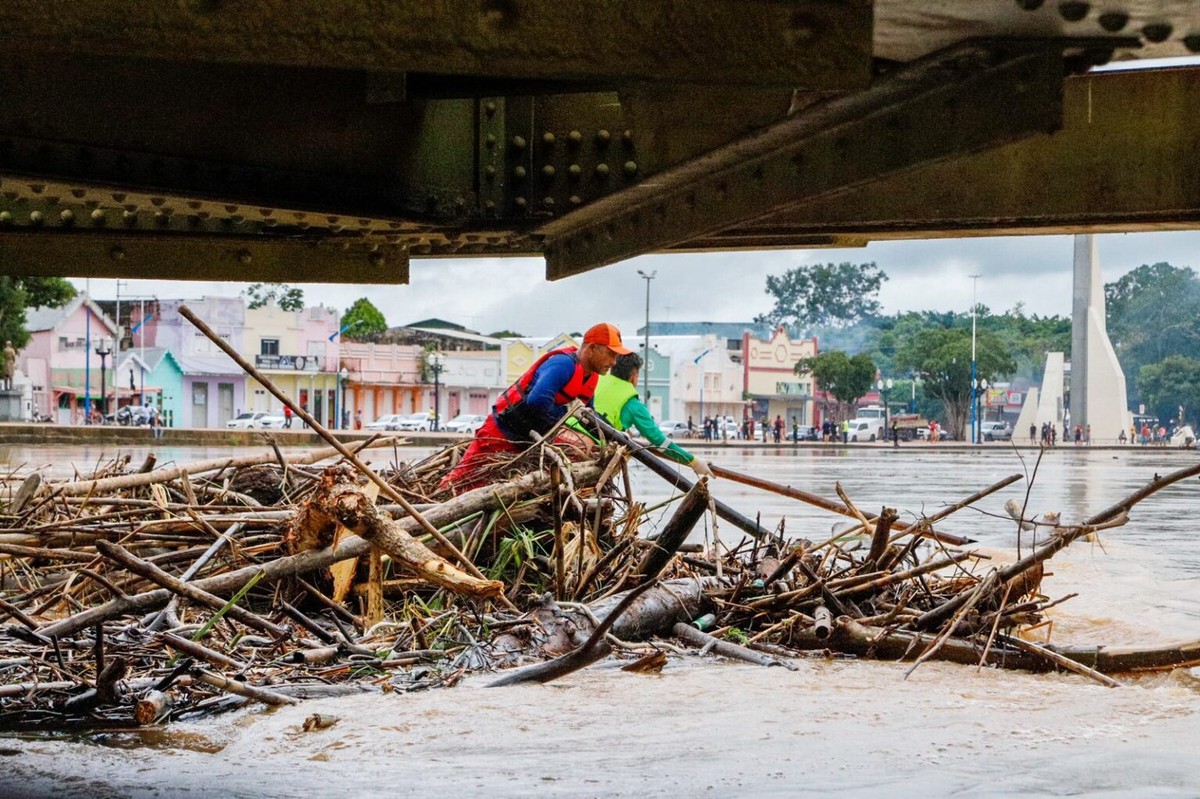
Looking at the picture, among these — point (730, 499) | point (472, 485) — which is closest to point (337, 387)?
point (730, 499)

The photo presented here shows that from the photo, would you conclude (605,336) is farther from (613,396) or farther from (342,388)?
(342,388)

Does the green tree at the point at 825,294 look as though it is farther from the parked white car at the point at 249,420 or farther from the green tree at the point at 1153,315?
the parked white car at the point at 249,420

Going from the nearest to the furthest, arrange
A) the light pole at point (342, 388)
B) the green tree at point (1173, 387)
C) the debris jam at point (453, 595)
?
the debris jam at point (453, 595) → the light pole at point (342, 388) → the green tree at point (1173, 387)

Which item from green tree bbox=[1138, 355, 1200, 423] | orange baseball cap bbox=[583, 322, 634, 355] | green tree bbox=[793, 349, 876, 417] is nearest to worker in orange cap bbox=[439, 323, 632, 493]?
orange baseball cap bbox=[583, 322, 634, 355]

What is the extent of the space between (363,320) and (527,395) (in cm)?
9263

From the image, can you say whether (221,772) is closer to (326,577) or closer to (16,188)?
(16,188)

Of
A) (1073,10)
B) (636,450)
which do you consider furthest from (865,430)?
(1073,10)

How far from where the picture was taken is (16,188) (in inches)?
155

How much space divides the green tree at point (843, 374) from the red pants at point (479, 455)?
80.4 m

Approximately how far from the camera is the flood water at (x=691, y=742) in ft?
13.9

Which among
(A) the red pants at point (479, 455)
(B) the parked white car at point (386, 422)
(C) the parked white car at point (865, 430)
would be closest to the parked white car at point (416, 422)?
(B) the parked white car at point (386, 422)

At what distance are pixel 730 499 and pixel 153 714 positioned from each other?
42.8 ft

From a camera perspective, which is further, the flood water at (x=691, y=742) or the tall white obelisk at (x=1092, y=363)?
the tall white obelisk at (x=1092, y=363)

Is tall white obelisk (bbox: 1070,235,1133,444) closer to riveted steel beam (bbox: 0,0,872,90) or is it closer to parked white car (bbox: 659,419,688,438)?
parked white car (bbox: 659,419,688,438)
